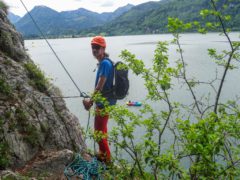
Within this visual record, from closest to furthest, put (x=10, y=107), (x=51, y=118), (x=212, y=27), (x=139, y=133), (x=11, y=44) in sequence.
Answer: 1. (x=212, y=27)
2. (x=10, y=107)
3. (x=51, y=118)
4. (x=11, y=44)
5. (x=139, y=133)

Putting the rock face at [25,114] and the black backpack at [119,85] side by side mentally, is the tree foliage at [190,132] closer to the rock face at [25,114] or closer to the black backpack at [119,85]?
the black backpack at [119,85]

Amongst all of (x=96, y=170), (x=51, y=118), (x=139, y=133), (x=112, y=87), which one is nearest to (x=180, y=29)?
(x=112, y=87)

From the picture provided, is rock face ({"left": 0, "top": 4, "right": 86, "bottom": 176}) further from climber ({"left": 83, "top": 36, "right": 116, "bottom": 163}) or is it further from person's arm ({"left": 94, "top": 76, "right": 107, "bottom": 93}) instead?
person's arm ({"left": 94, "top": 76, "right": 107, "bottom": 93})

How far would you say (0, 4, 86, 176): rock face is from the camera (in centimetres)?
588


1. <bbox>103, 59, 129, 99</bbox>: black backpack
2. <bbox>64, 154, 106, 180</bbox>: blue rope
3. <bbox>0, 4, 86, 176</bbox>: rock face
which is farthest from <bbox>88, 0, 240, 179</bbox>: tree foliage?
<bbox>0, 4, 86, 176</bbox>: rock face

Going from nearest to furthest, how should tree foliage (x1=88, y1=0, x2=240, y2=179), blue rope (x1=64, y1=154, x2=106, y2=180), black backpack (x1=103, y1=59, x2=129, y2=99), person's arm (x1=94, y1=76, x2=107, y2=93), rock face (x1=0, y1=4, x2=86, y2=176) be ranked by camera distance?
1. tree foliage (x1=88, y1=0, x2=240, y2=179)
2. rock face (x1=0, y1=4, x2=86, y2=176)
3. blue rope (x1=64, y1=154, x2=106, y2=180)
4. person's arm (x1=94, y1=76, x2=107, y2=93)
5. black backpack (x1=103, y1=59, x2=129, y2=99)

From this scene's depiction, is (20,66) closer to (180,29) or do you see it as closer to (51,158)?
(51,158)

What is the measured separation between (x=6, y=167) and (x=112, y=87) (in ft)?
8.63

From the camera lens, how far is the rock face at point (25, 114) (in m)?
5.88

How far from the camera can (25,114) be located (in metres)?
6.43

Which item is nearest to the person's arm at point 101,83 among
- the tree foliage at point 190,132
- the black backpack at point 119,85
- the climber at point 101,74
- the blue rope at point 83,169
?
the climber at point 101,74

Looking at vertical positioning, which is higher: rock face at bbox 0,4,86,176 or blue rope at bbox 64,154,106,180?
rock face at bbox 0,4,86,176

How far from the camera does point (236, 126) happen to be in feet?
12.5

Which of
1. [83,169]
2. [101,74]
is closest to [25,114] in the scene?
[83,169]
